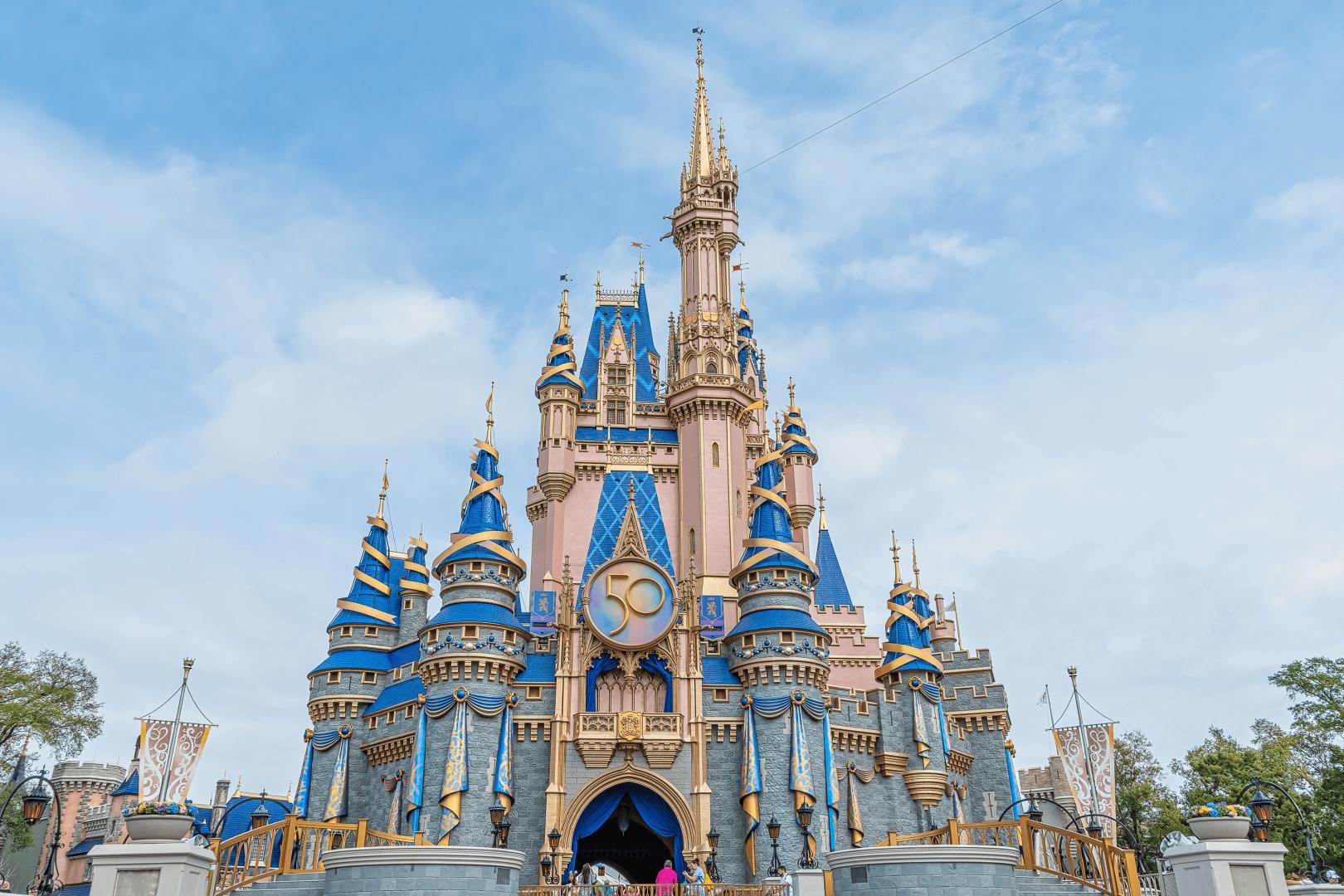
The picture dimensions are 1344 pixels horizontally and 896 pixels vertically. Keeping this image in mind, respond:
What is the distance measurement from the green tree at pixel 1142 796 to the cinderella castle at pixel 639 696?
53.5 ft

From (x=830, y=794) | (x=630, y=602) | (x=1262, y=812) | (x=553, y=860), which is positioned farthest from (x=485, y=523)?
(x=1262, y=812)

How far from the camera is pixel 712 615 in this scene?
45656 millimetres

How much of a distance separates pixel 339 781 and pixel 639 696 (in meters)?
11.7

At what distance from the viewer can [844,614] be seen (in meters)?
52.3

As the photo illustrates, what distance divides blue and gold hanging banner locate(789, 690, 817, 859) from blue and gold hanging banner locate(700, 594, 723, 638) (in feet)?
29.5

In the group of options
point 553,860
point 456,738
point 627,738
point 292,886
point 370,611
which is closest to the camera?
point 292,886

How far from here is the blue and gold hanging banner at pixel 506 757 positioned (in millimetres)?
34156

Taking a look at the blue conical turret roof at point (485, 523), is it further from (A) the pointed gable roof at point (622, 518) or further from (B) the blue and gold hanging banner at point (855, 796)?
(B) the blue and gold hanging banner at point (855, 796)

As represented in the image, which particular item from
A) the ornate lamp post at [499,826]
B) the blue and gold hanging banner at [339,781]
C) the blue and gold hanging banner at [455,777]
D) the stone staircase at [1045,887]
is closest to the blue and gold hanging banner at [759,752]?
the ornate lamp post at [499,826]

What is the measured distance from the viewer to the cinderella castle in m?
34.6

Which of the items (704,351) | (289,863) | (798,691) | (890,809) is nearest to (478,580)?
(798,691)

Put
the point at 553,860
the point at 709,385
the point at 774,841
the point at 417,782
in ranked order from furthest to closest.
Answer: the point at 709,385
the point at 417,782
the point at 553,860
the point at 774,841

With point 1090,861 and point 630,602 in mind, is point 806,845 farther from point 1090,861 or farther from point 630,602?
point 630,602

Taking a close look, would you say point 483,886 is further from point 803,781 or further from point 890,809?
point 890,809
